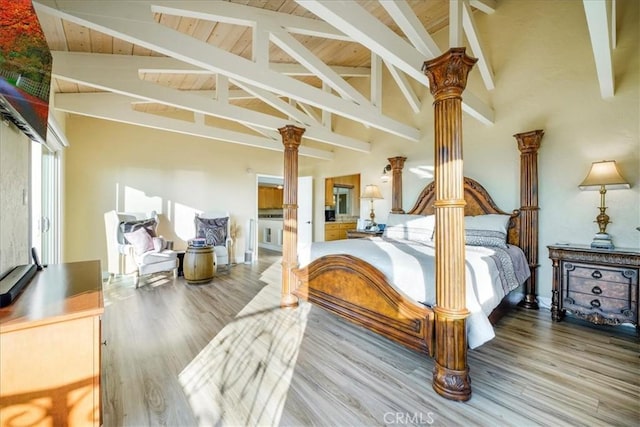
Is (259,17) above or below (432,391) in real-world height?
above

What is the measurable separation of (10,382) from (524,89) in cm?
512

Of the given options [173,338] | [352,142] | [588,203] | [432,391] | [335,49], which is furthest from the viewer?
[352,142]

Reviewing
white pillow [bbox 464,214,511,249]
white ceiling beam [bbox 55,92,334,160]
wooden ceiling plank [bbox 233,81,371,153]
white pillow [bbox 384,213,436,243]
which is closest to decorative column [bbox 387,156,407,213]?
white pillow [bbox 384,213,436,243]

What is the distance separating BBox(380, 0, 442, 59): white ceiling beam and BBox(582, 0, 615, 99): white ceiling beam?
1.03 m

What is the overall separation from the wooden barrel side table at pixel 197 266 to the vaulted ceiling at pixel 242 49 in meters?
1.86

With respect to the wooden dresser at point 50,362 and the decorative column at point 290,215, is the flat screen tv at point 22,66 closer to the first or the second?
the wooden dresser at point 50,362

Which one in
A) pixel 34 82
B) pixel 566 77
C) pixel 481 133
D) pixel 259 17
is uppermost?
pixel 259 17

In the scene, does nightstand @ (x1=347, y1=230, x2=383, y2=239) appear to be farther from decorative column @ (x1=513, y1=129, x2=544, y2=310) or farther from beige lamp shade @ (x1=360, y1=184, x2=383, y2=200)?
decorative column @ (x1=513, y1=129, x2=544, y2=310)

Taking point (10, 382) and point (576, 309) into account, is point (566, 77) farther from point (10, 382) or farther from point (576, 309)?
point (10, 382)

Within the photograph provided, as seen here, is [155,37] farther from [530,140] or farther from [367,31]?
[530,140]

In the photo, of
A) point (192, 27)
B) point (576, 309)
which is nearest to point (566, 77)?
point (576, 309)

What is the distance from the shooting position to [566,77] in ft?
10.9

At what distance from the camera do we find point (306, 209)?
696 cm

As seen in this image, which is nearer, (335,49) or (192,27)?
(192,27)
